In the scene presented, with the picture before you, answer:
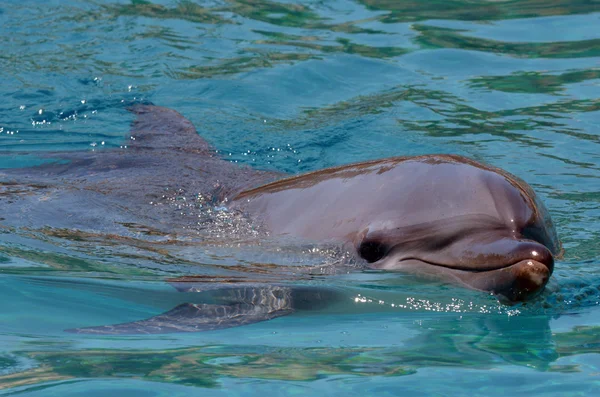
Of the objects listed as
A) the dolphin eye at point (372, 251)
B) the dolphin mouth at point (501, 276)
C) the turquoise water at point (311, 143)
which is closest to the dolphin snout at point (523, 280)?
the dolphin mouth at point (501, 276)

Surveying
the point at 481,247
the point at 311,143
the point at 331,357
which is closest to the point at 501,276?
the point at 481,247

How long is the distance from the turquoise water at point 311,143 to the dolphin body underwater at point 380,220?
0.14m

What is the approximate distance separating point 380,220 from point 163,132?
184 inches

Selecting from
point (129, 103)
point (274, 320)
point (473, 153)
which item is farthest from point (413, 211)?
point (129, 103)

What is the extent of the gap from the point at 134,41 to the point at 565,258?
29.2 ft

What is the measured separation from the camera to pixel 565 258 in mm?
6051

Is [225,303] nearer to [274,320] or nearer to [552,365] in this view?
[274,320]

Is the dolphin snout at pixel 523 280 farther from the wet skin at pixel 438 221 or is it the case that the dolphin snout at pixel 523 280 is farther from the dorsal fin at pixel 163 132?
the dorsal fin at pixel 163 132

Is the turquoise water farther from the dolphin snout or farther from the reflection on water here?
the dolphin snout

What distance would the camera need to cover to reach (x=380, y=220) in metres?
5.45

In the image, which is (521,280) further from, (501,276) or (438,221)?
(438,221)

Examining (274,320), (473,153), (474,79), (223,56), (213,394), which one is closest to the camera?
(213,394)

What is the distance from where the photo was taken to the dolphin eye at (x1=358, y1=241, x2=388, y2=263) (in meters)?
5.42

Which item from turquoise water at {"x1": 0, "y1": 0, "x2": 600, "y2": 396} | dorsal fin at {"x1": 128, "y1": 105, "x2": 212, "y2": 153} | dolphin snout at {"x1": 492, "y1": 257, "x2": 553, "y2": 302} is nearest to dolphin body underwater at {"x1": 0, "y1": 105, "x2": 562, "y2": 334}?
dolphin snout at {"x1": 492, "y1": 257, "x2": 553, "y2": 302}
